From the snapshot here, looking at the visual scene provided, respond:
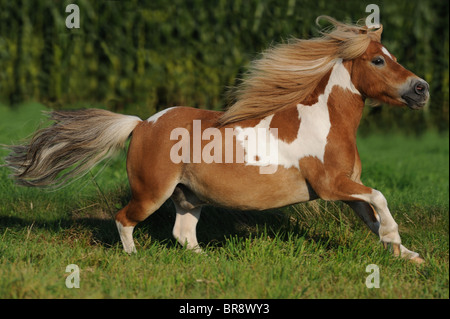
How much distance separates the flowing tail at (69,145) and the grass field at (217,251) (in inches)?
14.1

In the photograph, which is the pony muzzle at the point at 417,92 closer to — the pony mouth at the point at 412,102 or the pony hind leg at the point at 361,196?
the pony mouth at the point at 412,102

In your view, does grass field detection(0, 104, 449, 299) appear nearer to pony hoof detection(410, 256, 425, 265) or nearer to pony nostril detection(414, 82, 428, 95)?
pony hoof detection(410, 256, 425, 265)

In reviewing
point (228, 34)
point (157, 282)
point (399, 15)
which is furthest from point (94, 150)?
point (399, 15)

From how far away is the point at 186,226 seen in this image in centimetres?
550

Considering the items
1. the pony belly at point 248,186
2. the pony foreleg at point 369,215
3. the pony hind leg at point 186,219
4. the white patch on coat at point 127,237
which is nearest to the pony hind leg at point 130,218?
the white patch on coat at point 127,237

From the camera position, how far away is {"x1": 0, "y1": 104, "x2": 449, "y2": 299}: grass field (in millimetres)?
4199

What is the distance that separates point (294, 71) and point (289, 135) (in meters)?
0.54

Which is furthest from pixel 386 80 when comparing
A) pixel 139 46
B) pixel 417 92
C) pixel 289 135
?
pixel 139 46

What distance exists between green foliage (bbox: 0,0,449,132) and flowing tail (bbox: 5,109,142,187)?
5063 millimetres

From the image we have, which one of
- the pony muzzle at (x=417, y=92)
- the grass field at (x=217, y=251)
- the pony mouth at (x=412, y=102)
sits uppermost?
the pony muzzle at (x=417, y=92)

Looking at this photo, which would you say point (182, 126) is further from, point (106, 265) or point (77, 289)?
point (77, 289)

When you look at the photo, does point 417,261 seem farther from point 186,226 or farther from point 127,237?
point 127,237

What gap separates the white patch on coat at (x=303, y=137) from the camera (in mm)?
4812

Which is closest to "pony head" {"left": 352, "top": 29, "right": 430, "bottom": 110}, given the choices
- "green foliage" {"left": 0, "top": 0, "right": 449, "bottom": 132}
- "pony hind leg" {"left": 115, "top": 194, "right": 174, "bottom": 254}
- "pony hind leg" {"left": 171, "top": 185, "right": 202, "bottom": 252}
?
"pony hind leg" {"left": 171, "top": 185, "right": 202, "bottom": 252}
